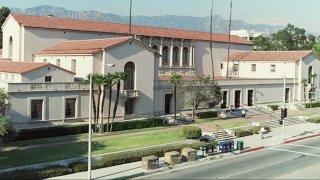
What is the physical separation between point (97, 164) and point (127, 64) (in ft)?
75.2

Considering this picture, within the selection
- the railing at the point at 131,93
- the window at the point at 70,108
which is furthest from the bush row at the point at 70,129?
the railing at the point at 131,93

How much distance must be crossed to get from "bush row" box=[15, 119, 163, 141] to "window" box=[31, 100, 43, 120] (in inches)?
90.1

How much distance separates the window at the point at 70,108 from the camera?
162 ft

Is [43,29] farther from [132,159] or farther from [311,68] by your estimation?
[311,68]

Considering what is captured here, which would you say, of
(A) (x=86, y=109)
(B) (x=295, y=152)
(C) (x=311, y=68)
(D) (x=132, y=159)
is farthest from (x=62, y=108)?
(C) (x=311, y=68)

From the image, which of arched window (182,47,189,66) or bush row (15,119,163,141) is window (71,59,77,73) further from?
arched window (182,47,189,66)

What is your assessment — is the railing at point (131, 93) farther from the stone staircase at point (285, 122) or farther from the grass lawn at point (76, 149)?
the stone staircase at point (285, 122)

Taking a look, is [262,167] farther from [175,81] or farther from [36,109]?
[175,81]

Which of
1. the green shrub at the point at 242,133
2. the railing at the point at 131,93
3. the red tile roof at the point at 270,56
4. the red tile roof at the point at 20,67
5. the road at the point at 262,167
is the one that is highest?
the red tile roof at the point at 270,56

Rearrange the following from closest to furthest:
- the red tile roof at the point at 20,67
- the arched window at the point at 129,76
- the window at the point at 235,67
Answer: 1. the red tile roof at the point at 20,67
2. the arched window at the point at 129,76
3. the window at the point at 235,67

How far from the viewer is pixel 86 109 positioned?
51031 millimetres

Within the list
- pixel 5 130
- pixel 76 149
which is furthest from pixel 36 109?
pixel 5 130

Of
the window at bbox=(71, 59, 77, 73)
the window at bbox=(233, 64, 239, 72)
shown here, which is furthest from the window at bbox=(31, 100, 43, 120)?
the window at bbox=(233, 64, 239, 72)

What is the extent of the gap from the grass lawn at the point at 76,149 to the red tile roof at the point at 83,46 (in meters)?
11.9
